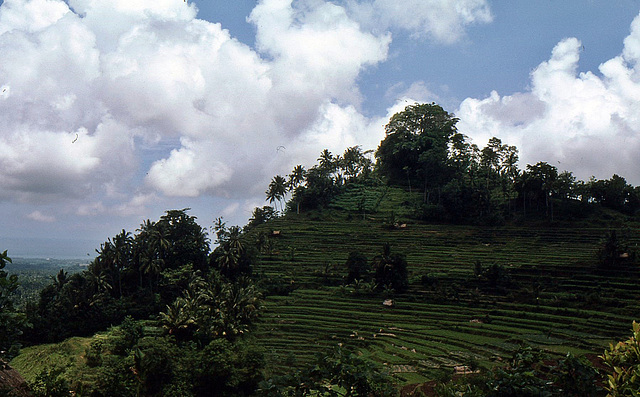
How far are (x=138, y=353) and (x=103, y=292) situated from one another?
23.5 metres

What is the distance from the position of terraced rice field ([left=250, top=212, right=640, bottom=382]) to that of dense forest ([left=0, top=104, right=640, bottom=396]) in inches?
14.6

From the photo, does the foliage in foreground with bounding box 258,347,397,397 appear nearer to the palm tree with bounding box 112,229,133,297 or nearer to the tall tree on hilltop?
the palm tree with bounding box 112,229,133,297

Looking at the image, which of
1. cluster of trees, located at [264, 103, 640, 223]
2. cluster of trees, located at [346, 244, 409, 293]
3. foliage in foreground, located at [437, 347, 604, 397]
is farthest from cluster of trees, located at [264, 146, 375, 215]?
foliage in foreground, located at [437, 347, 604, 397]

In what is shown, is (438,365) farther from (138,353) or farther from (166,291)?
(166,291)

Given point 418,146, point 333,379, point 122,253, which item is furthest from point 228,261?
point 418,146

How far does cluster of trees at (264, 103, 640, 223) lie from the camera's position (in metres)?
62.8

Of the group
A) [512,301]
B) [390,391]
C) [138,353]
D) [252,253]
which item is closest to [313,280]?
[252,253]

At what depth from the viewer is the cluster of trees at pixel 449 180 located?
6281 cm

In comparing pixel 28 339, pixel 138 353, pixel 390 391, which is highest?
pixel 390 391

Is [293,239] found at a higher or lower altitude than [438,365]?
higher

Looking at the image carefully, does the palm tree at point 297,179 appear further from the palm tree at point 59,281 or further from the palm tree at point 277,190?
the palm tree at point 59,281

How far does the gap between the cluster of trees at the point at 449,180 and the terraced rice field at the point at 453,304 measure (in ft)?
22.5

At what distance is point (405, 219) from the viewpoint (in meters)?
66.8

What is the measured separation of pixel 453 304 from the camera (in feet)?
129
